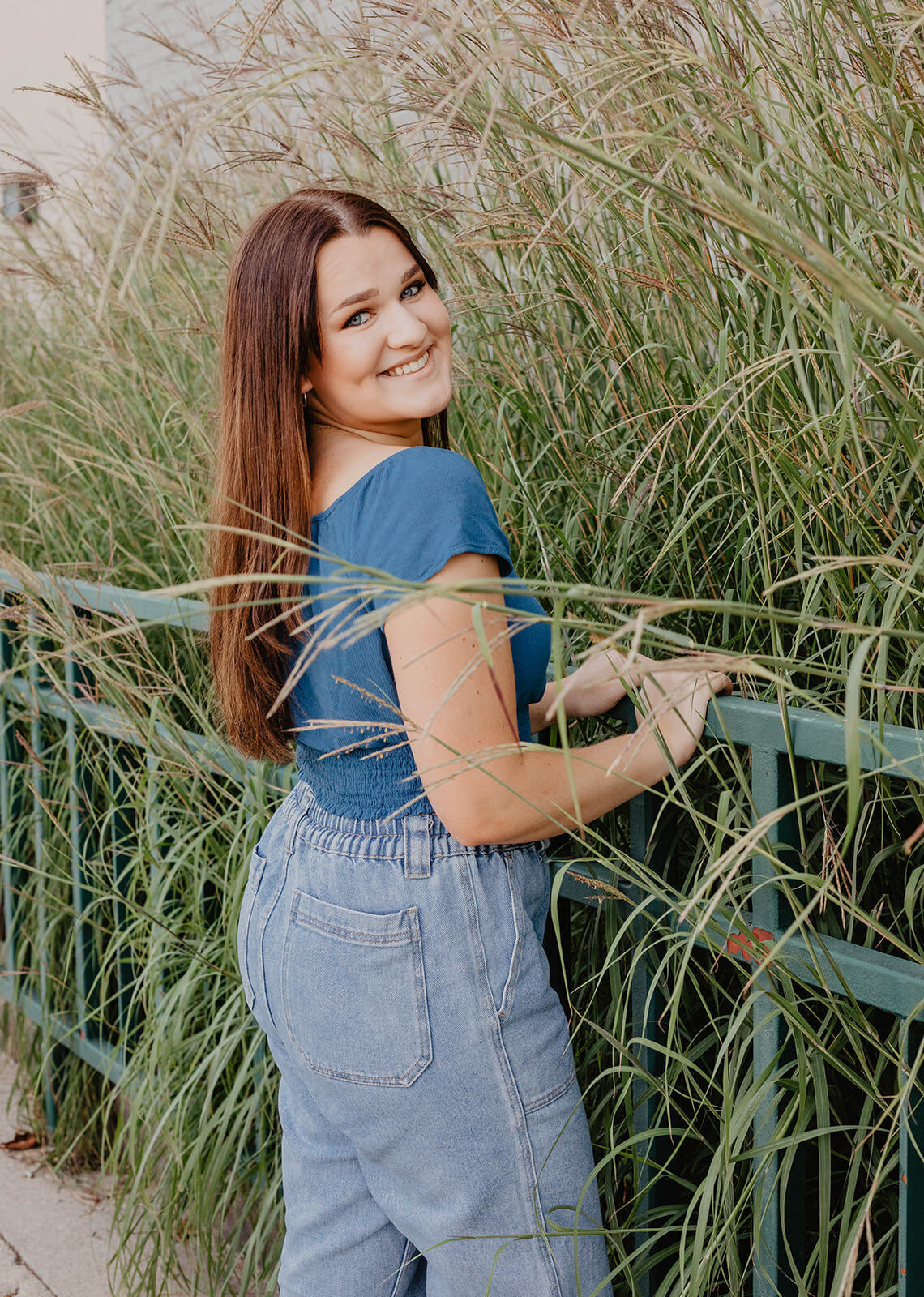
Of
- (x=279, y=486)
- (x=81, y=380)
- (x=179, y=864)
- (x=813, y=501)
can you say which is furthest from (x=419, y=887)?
(x=81, y=380)

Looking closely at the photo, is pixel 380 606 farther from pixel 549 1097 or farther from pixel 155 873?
pixel 155 873

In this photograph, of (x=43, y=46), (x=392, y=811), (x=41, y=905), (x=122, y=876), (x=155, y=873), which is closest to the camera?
(x=392, y=811)

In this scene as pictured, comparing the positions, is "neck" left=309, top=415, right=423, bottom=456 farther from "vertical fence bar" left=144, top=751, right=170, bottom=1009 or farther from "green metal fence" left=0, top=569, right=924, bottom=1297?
"vertical fence bar" left=144, top=751, right=170, bottom=1009

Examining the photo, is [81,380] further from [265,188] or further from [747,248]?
[747,248]

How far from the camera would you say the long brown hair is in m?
1.61

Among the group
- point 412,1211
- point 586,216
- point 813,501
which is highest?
point 586,216

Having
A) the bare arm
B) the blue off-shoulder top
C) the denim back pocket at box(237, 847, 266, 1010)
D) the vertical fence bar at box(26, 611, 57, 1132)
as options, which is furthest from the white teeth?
the vertical fence bar at box(26, 611, 57, 1132)

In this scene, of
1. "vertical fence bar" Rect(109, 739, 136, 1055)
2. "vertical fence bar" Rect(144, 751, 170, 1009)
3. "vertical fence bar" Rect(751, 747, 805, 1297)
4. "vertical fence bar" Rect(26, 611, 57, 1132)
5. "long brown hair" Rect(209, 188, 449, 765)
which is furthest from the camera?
"vertical fence bar" Rect(26, 611, 57, 1132)

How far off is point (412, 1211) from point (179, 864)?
Answer: 3.06 feet

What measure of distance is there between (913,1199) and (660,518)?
1.04m

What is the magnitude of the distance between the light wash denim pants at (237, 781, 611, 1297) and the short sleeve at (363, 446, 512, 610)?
0.34 m

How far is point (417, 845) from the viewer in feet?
4.98

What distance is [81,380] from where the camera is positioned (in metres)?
3.53

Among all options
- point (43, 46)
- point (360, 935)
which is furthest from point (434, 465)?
point (43, 46)
